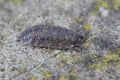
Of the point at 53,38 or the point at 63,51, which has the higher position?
the point at 53,38

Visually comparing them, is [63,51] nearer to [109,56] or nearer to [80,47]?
[80,47]

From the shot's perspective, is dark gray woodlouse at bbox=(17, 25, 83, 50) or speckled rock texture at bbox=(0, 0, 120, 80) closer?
speckled rock texture at bbox=(0, 0, 120, 80)

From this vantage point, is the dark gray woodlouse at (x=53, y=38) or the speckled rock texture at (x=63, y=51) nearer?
the speckled rock texture at (x=63, y=51)

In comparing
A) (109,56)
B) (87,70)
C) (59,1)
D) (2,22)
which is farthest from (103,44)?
(2,22)

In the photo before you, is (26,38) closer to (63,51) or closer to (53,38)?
(53,38)

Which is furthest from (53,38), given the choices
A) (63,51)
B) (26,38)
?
(26,38)
